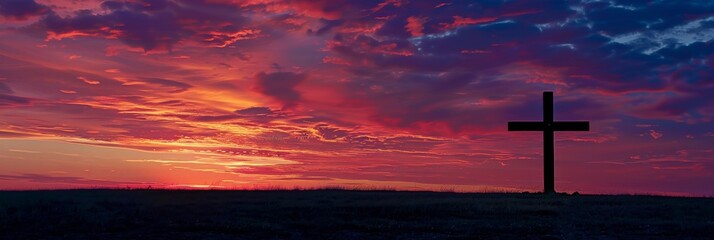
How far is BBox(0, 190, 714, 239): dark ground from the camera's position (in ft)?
69.9

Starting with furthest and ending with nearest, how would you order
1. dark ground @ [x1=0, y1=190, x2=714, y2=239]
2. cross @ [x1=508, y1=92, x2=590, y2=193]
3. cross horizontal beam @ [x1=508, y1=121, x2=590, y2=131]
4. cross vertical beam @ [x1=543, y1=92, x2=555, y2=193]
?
cross horizontal beam @ [x1=508, y1=121, x2=590, y2=131] < cross @ [x1=508, y1=92, x2=590, y2=193] < cross vertical beam @ [x1=543, y1=92, x2=555, y2=193] < dark ground @ [x1=0, y1=190, x2=714, y2=239]

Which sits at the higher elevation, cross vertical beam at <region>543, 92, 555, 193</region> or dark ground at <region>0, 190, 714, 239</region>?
cross vertical beam at <region>543, 92, 555, 193</region>

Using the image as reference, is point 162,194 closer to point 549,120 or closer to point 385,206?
point 385,206

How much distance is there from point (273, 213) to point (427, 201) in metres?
7.54

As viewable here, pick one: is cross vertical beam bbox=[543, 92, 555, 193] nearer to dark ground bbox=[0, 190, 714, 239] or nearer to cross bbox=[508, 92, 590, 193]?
cross bbox=[508, 92, 590, 193]

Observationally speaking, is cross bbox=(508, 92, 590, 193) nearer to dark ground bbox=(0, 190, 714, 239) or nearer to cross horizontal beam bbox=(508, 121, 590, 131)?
cross horizontal beam bbox=(508, 121, 590, 131)

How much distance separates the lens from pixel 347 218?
81.1 feet

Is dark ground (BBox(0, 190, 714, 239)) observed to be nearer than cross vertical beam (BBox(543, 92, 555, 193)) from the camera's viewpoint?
Yes

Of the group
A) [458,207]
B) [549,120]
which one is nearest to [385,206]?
[458,207]

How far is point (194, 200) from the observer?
30.9m

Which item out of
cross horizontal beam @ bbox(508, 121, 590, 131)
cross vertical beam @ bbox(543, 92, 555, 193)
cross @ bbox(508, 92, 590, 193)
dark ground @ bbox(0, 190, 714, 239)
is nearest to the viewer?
dark ground @ bbox(0, 190, 714, 239)

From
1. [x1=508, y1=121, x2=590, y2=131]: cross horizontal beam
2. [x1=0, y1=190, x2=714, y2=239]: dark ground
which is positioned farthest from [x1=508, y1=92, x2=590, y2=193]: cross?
[x1=0, y1=190, x2=714, y2=239]: dark ground

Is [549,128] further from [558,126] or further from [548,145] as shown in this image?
[548,145]

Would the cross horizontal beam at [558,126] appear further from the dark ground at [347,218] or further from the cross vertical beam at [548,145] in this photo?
the dark ground at [347,218]
